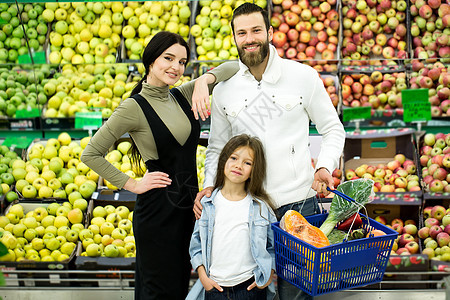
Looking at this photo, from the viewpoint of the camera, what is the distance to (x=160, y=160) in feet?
7.57

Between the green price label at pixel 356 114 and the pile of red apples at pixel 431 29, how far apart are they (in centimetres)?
76

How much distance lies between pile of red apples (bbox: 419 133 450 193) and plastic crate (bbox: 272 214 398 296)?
1.72 m

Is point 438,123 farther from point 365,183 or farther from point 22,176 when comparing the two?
point 22,176

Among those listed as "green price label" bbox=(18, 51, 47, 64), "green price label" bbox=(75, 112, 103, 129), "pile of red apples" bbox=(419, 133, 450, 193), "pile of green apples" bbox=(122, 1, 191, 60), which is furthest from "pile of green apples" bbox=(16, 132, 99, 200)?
"pile of red apples" bbox=(419, 133, 450, 193)

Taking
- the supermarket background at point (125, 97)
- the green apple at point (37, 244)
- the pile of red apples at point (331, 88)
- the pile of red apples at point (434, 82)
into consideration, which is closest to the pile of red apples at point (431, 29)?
the supermarket background at point (125, 97)

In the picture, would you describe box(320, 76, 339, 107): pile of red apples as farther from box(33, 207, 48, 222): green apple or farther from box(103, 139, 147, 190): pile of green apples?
box(33, 207, 48, 222): green apple

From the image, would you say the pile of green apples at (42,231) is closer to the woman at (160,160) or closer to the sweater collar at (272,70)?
the woman at (160,160)

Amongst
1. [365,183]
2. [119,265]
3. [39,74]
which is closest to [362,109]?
[365,183]

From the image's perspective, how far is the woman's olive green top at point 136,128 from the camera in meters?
2.25

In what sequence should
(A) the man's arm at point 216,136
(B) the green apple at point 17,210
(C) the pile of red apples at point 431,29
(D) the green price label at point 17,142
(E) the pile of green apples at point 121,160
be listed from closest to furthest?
(A) the man's arm at point 216,136, (B) the green apple at point 17,210, (E) the pile of green apples at point 121,160, (D) the green price label at point 17,142, (C) the pile of red apples at point 431,29

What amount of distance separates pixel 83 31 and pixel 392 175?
2833mm

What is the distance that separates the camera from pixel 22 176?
3775 mm

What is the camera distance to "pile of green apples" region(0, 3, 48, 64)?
4.14m

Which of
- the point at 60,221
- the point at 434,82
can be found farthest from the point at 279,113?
the point at 434,82
